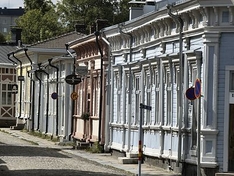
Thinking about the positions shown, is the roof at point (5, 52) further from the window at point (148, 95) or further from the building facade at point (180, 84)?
the window at point (148, 95)

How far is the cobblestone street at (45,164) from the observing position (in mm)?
26188

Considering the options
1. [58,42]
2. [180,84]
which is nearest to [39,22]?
[58,42]

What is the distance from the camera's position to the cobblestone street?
26188mm

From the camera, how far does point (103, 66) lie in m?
37.9

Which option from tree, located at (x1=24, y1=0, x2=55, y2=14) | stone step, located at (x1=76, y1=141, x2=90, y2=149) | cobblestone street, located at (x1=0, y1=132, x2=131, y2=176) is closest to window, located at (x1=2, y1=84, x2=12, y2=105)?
stone step, located at (x1=76, y1=141, x2=90, y2=149)

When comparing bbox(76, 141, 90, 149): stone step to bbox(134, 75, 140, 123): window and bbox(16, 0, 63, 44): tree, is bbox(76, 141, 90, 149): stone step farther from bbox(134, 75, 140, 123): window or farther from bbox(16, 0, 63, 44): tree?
bbox(16, 0, 63, 44): tree

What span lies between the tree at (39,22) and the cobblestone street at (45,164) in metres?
57.1

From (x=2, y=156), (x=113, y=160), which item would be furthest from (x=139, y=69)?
(x=2, y=156)

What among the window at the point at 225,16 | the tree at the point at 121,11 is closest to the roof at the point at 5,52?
the tree at the point at 121,11

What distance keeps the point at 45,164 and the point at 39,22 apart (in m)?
71.4

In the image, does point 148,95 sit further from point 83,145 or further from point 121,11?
point 121,11

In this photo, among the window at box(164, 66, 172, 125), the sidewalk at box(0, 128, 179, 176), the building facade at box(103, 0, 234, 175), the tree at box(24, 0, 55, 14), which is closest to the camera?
the building facade at box(103, 0, 234, 175)

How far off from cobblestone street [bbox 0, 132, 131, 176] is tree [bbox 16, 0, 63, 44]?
5708 centimetres

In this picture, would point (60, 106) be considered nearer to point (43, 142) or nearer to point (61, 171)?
point (43, 142)
